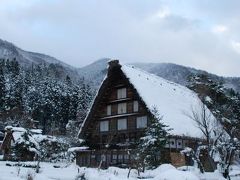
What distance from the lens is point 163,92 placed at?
38.8 m

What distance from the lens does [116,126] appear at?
37.4 meters

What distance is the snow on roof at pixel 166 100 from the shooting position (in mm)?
33562

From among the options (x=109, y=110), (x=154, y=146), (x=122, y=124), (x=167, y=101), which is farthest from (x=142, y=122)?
(x=154, y=146)

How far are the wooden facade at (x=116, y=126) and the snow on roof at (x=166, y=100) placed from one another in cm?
59

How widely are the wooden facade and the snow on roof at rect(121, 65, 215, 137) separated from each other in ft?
1.94

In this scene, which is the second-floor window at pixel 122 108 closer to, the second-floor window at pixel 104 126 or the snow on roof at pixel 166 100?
the second-floor window at pixel 104 126

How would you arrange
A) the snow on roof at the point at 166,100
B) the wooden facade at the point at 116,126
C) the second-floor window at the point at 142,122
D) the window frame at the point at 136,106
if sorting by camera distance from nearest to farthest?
the snow on roof at the point at 166,100 → the wooden facade at the point at 116,126 → the second-floor window at the point at 142,122 → the window frame at the point at 136,106

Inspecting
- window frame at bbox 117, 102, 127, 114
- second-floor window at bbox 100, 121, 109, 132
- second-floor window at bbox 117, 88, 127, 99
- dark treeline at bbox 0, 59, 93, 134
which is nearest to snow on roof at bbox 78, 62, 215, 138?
second-floor window at bbox 117, 88, 127, 99

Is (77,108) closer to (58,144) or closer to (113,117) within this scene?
(58,144)

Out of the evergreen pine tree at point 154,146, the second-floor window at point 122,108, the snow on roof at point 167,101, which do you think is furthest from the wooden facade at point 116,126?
the evergreen pine tree at point 154,146

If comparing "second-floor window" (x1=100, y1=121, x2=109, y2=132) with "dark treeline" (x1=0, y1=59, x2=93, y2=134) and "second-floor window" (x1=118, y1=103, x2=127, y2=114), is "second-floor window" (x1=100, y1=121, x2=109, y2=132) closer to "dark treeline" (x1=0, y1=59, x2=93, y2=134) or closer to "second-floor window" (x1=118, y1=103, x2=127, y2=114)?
"second-floor window" (x1=118, y1=103, x2=127, y2=114)

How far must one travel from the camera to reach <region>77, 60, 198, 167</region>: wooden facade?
34.1m

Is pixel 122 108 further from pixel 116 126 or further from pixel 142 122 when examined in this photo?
pixel 142 122

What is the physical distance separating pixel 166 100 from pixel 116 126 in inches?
223
